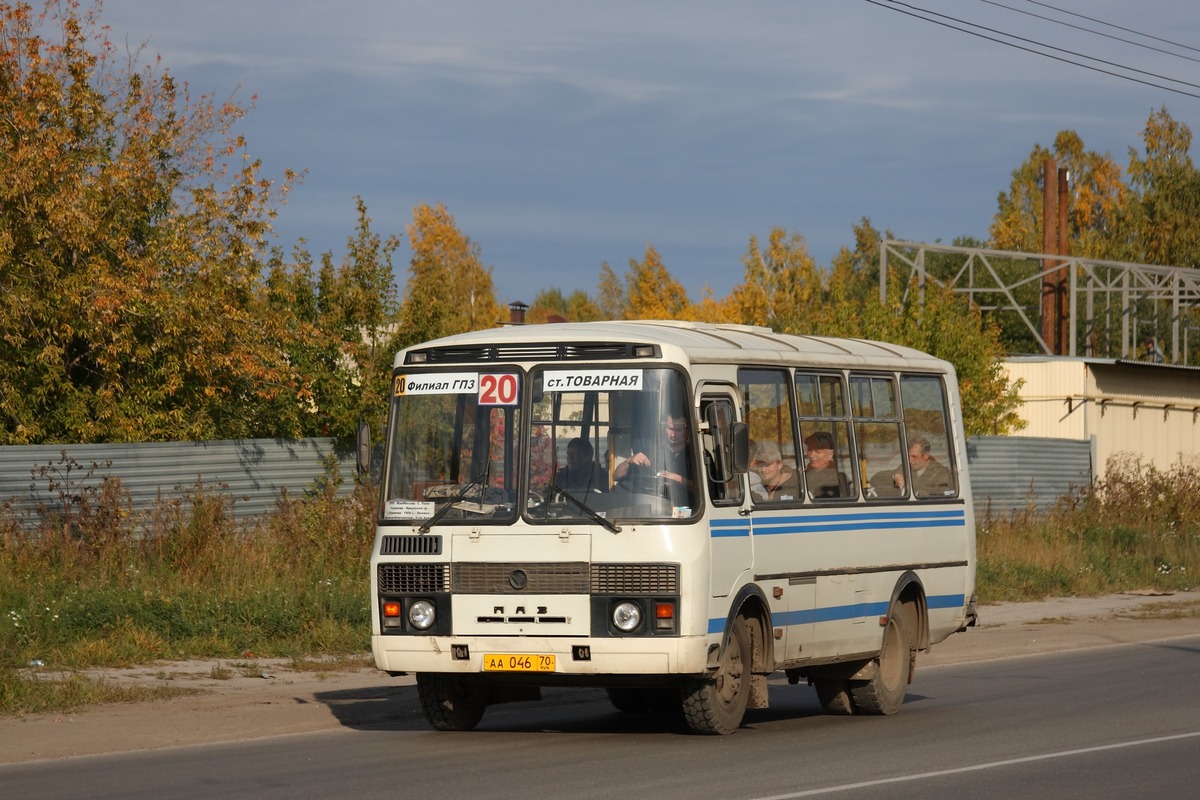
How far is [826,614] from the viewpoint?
13.3 meters

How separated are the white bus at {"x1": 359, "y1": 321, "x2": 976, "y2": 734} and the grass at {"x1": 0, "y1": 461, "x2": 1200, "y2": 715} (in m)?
3.59

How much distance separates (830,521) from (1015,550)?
674 inches

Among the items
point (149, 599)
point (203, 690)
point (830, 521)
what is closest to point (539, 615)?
point (830, 521)

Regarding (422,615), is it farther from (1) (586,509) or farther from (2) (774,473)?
(2) (774,473)

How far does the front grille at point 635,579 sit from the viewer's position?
1142 cm

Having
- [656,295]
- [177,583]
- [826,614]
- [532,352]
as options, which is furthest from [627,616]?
[656,295]

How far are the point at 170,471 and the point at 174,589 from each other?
2.84 m

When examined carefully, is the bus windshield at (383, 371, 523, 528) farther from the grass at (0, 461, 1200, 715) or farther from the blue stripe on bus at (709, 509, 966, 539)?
the grass at (0, 461, 1200, 715)

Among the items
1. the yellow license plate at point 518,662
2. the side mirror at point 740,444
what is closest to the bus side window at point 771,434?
the side mirror at point 740,444

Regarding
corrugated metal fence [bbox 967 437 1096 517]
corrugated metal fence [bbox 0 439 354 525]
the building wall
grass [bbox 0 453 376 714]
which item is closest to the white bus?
grass [bbox 0 453 376 714]

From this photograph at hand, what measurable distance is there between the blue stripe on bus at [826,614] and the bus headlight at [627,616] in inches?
19.8

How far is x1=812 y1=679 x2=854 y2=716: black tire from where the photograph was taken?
14.6 metres

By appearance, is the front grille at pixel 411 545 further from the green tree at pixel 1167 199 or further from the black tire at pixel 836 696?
the green tree at pixel 1167 199

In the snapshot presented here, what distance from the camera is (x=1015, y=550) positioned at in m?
29.7
